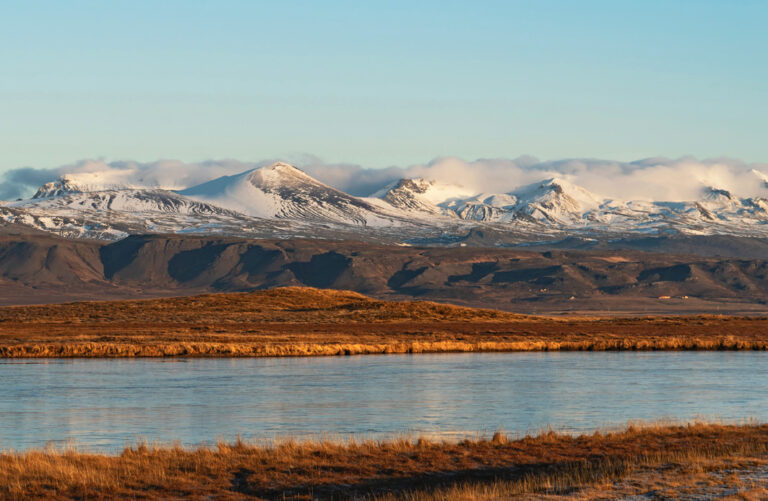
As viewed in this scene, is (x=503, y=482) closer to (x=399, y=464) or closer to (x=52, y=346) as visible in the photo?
(x=399, y=464)

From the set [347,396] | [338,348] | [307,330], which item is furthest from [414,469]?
[307,330]

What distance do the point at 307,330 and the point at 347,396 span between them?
141ft

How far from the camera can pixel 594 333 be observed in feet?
265

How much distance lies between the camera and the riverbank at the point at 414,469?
61.6 ft

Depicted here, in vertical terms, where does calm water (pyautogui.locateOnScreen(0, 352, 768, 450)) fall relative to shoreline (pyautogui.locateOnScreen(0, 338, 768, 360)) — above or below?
above

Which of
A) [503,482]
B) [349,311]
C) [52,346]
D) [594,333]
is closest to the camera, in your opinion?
[503,482]

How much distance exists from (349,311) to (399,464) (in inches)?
3125

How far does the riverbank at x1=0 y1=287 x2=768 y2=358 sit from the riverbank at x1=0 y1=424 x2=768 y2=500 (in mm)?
36621

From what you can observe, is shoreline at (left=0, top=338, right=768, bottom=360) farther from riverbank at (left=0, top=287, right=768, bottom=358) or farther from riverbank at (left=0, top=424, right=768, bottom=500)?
riverbank at (left=0, top=424, right=768, bottom=500)

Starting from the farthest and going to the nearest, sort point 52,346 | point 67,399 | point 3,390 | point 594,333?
point 594,333, point 52,346, point 3,390, point 67,399

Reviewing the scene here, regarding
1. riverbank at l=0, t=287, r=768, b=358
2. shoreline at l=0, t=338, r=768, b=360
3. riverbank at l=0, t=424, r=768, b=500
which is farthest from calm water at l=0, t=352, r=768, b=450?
riverbank at l=0, t=287, r=768, b=358

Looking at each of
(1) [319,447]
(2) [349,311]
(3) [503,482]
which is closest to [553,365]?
(1) [319,447]

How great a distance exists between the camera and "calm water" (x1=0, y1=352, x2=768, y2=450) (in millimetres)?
29328

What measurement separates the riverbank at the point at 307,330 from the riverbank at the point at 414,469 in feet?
120
